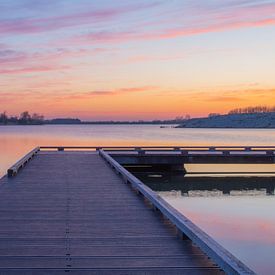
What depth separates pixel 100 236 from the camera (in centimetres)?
626

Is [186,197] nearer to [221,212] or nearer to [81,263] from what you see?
[221,212]

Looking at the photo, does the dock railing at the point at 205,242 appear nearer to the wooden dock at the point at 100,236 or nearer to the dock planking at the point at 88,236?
the wooden dock at the point at 100,236

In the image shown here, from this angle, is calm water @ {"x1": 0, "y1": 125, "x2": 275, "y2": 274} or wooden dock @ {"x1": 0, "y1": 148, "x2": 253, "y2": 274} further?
calm water @ {"x1": 0, "y1": 125, "x2": 275, "y2": 274}

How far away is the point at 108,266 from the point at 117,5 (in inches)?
728

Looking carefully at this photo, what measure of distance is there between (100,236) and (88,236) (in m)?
0.15

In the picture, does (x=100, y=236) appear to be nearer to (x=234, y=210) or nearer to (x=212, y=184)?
(x=234, y=210)

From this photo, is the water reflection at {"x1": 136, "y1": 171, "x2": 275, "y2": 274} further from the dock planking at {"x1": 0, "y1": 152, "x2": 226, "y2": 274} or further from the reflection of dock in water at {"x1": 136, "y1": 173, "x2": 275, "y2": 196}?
the dock planking at {"x1": 0, "y1": 152, "x2": 226, "y2": 274}

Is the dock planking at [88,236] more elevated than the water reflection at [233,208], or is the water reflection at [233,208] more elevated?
the dock planking at [88,236]

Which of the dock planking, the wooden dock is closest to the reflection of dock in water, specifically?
the dock planking

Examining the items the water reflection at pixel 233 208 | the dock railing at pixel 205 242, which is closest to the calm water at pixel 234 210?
the water reflection at pixel 233 208

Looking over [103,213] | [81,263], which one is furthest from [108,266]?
[103,213]

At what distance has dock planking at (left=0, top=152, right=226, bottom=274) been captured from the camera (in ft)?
16.1

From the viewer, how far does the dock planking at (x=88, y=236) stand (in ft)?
16.1

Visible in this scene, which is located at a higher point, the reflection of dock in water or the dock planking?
the dock planking
